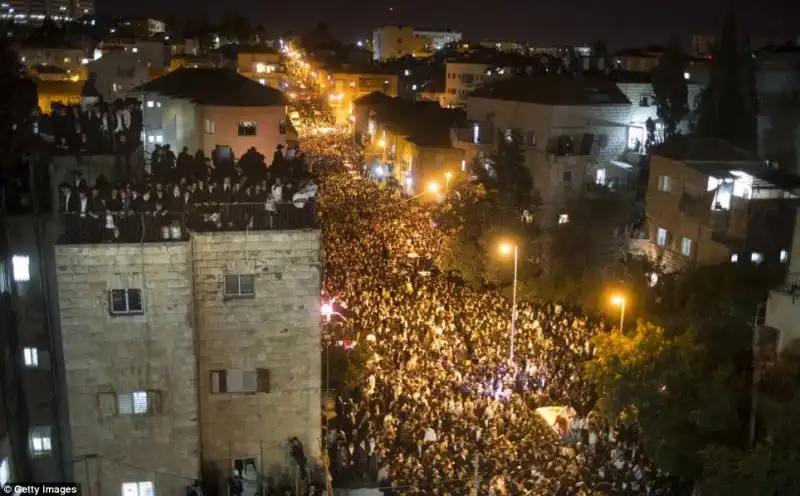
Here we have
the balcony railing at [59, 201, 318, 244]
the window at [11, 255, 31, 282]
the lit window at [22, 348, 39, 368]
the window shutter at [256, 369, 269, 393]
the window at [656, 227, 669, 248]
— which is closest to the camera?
the balcony railing at [59, 201, 318, 244]

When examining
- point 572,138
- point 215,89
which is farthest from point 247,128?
point 572,138

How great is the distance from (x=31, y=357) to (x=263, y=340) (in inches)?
184

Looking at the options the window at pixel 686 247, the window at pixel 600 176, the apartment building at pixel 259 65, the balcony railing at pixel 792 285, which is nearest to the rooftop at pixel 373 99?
the apartment building at pixel 259 65

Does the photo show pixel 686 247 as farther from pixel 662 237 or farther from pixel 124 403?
pixel 124 403

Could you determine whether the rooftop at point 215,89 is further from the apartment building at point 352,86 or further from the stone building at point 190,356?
the apartment building at point 352,86

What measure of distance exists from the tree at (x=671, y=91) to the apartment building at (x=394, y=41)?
2938 inches

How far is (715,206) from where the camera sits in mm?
25750

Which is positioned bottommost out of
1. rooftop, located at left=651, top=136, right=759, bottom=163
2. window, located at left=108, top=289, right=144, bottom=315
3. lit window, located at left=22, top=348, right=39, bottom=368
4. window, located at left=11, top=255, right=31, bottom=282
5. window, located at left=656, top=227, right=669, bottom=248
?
window, located at left=656, top=227, right=669, bottom=248

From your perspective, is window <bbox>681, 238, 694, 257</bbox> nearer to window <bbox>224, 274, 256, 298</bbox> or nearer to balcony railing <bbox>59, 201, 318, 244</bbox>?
balcony railing <bbox>59, 201, 318, 244</bbox>

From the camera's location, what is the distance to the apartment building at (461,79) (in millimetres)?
62500

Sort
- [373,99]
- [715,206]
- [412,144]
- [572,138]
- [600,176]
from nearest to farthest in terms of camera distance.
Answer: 1. [715,206]
2. [572,138]
3. [600,176]
4. [412,144]
5. [373,99]

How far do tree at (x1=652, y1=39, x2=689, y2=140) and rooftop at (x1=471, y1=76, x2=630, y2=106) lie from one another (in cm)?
645

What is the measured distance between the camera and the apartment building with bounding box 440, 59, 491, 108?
205 feet

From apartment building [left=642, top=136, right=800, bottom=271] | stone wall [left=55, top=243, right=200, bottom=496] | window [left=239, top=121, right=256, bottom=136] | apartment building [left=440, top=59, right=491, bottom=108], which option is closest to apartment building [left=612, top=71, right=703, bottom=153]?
apartment building [left=642, top=136, right=800, bottom=271]
